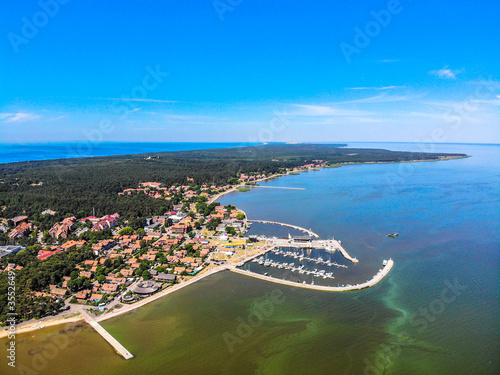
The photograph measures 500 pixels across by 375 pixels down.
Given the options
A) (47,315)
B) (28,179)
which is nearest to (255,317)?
(47,315)

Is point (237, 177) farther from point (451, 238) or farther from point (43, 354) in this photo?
point (43, 354)

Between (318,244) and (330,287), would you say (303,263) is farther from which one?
(330,287)

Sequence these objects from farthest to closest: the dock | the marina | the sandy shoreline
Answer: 1. the marina
2. the sandy shoreline
3. the dock

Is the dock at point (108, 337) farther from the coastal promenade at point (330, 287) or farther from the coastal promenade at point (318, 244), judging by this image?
the coastal promenade at point (318, 244)

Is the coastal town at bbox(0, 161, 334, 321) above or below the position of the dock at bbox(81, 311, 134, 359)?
above

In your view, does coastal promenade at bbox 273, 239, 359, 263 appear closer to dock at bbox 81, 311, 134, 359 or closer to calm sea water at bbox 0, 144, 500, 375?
calm sea water at bbox 0, 144, 500, 375

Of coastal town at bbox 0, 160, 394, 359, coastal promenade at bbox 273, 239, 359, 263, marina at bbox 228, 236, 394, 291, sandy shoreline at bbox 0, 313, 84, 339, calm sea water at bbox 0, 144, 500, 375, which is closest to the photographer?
calm sea water at bbox 0, 144, 500, 375

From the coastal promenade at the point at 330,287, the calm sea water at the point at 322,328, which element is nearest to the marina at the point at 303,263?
the coastal promenade at the point at 330,287

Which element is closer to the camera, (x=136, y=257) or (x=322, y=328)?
(x=322, y=328)

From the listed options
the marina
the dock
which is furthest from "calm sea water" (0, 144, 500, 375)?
the marina

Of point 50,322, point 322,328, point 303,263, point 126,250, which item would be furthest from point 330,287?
point 126,250
